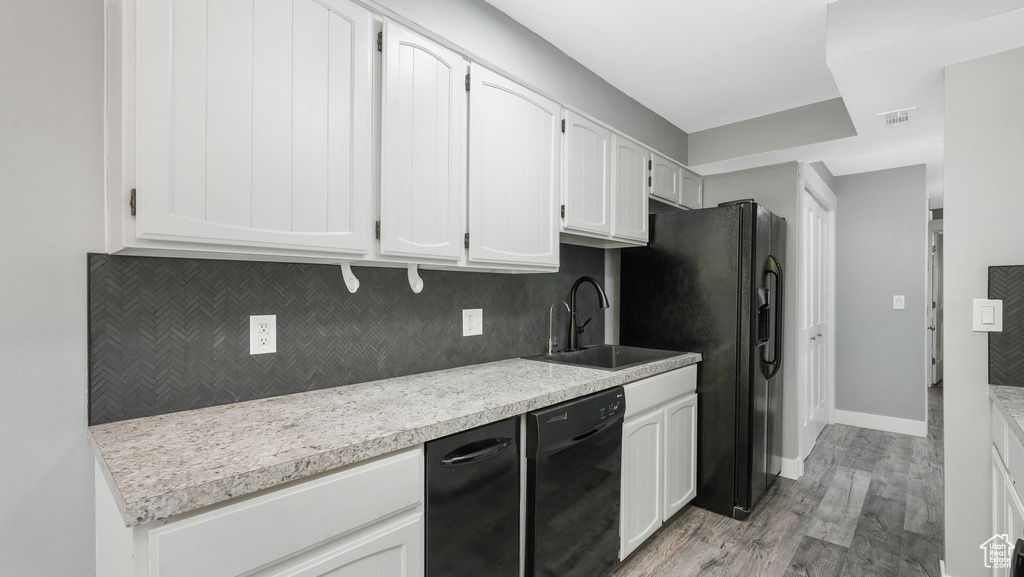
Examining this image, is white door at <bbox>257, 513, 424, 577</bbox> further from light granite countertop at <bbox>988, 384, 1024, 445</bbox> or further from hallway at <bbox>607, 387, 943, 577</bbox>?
light granite countertop at <bbox>988, 384, 1024, 445</bbox>

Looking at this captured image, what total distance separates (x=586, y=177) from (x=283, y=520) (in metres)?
1.93

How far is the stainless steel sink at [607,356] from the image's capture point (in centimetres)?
248

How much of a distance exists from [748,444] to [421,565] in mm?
2068

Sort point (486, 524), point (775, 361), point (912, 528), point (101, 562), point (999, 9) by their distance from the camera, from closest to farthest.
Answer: point (101, 562) < point (486, 524) < point (999, 9) < point (912, 528) < point (775, 361)

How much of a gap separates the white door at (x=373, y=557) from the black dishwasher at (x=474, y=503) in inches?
1.8

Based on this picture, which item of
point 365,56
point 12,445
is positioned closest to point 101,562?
point 12,445

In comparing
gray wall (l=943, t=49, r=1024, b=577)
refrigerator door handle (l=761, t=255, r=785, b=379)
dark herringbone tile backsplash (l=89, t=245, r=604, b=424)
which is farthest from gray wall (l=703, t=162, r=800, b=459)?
dark herringbone tile backsplash (l=89, t=245, r=604, b=424)

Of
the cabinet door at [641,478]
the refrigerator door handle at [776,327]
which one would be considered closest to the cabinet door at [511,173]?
the cabinet door at [641,478]

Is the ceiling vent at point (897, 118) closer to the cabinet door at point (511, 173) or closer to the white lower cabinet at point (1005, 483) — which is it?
the white lower cabinet at point (1005, 483)

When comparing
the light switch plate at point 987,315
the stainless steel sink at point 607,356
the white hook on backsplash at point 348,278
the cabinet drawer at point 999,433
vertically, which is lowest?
the cabinet drawer at point 999,433

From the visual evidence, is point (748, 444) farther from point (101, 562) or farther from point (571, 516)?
point (101, 562)

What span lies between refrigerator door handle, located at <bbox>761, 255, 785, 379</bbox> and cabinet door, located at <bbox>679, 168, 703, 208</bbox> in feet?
2.51

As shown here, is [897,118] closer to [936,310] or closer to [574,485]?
[574,485]

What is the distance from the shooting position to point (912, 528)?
2.48m
